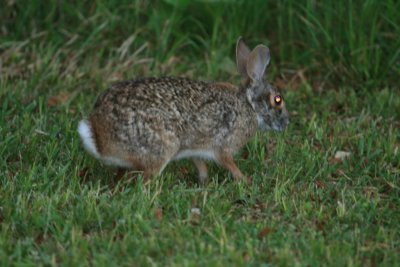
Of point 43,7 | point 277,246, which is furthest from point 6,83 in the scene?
point 277,246

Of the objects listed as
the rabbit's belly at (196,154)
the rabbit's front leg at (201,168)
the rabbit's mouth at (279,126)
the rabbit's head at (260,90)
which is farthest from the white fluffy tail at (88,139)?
the rabbit's mouth at (279,126)

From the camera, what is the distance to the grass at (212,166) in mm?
4977

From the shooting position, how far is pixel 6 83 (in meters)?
8.04

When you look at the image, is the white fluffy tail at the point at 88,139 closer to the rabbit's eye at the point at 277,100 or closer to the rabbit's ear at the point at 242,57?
the rabbit's ear at the point at 242,57

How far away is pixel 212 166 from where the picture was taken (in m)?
6.82

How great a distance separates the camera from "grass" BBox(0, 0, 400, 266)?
16.3 ft

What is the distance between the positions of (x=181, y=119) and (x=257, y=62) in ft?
3.16

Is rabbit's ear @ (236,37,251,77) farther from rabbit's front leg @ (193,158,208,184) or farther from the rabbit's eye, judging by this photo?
rabbit's front leg @ (193,158,208,184)

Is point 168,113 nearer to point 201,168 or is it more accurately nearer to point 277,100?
point 201,168

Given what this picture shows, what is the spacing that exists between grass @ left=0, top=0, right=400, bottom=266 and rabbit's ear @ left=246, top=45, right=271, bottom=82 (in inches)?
23.2

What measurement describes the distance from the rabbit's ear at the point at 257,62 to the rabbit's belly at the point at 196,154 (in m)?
0.72

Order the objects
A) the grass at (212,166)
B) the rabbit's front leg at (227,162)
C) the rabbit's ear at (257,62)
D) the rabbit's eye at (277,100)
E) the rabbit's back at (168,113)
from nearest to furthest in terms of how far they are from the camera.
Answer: the grass at (212,166) < the rabbit's back at (168,113) < the rabbit's front leg at (227,162) < the rabbit's ear at (257,62) < the rabbit's eye at (277,100)

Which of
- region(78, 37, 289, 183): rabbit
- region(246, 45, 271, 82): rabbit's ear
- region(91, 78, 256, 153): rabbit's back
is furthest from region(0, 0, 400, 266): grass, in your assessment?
region(246, 45, 271, 82): rabbit's ear

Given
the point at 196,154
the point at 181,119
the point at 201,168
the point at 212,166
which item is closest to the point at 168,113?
the point at 181,119
